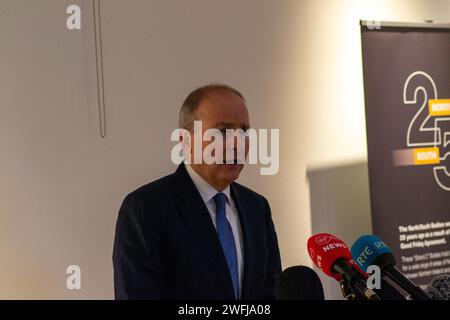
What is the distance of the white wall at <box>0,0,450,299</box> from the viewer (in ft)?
8.71

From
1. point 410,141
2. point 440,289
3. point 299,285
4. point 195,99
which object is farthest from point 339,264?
point 410,141

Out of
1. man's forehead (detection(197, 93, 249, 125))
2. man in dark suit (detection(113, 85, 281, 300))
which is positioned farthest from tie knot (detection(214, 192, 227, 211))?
man's forehead (detection(197, 93, 249, 125))

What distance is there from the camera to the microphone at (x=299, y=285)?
121 cm

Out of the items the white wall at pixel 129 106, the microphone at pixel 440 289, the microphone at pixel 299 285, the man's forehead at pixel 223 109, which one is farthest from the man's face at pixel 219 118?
the white wall at pixel 129 106

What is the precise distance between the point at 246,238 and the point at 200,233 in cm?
17

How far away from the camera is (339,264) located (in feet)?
3.98

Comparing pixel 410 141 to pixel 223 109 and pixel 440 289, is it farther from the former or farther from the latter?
pixel 440 289

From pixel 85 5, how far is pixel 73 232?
1.05 m

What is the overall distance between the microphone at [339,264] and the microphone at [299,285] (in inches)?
1.6
